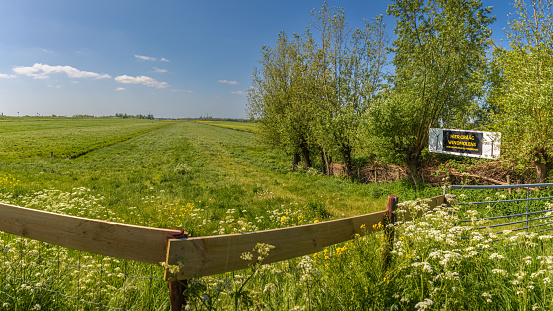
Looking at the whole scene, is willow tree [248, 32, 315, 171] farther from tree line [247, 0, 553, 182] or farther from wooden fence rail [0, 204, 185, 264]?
wooden fence rail [0, 204, 185, 264]

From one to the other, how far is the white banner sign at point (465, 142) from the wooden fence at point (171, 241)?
44.4 feet

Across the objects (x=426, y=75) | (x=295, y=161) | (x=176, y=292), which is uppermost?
(x=426, y=75)

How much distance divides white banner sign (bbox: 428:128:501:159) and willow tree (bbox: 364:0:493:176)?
1.79ft

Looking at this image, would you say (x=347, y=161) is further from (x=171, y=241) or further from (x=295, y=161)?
(x=171, y=241)

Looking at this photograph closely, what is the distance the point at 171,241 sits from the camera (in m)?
2.21

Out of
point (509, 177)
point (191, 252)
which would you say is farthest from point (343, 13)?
point (191, 252)

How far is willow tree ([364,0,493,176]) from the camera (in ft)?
44.4

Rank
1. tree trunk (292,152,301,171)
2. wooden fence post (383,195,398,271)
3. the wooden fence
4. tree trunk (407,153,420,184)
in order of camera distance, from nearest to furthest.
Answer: the wooden fence → wooden fence post (383,195,398,271) → tree trunk (407,153,420,184) → tree trunk (292,152,301,171)

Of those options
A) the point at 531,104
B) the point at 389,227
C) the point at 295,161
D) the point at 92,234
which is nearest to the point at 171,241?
the point at 92,234

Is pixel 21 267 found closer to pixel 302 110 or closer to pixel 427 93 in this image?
pixel 427 93

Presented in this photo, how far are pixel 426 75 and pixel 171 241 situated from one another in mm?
15818

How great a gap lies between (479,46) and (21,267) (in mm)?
19765

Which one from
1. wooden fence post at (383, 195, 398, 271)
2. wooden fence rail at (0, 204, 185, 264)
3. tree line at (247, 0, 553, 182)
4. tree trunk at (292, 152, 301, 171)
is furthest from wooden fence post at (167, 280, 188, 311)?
tree trunk at (292, 152, 301, 171)

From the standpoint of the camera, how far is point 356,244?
3475mm
